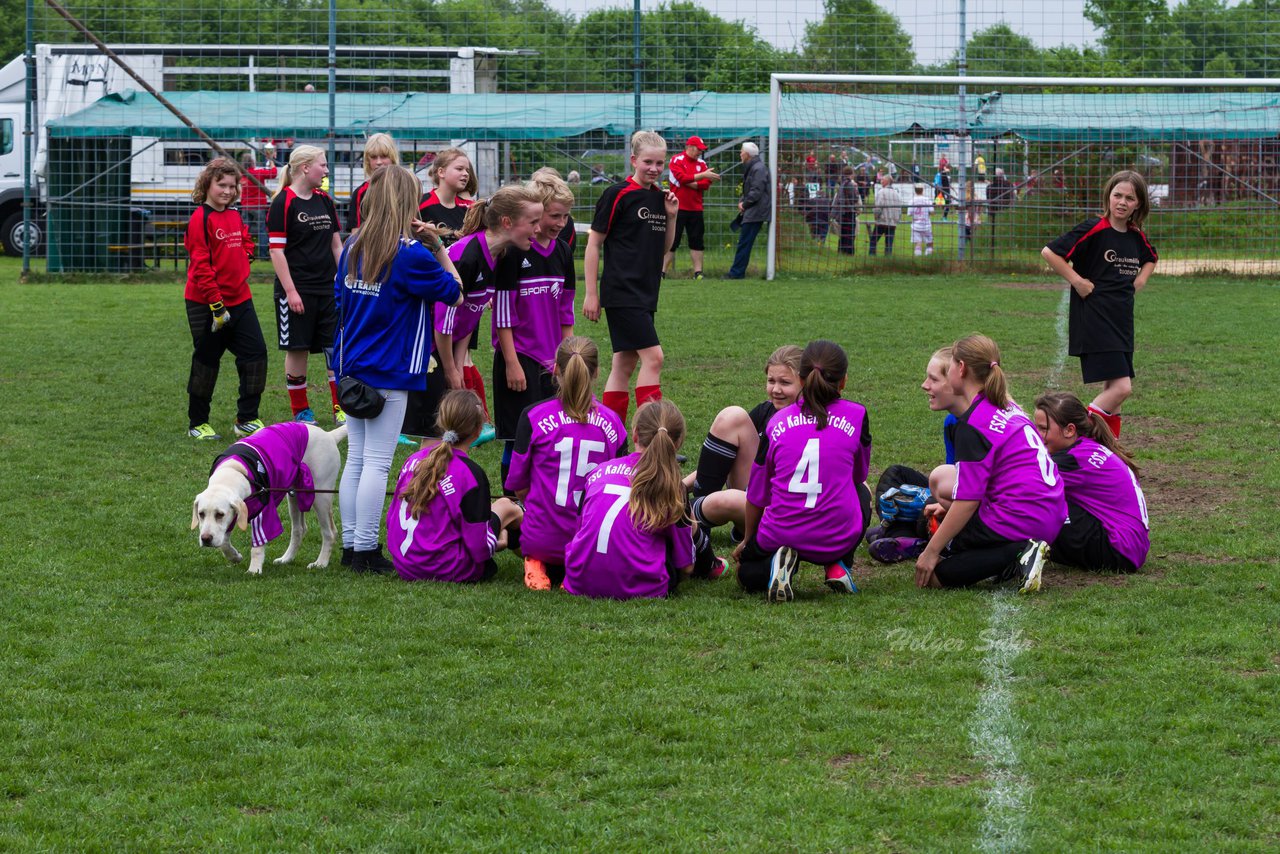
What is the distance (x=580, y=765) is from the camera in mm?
3930

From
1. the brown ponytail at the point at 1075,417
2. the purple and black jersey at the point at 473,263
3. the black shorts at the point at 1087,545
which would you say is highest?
the purple and black jersey at the point at 473,263

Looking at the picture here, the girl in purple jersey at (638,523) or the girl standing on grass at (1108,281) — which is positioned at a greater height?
the girl standing on grass at (1108,281)

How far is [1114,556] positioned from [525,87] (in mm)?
18238

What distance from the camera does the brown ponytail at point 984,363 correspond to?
18.5 ft

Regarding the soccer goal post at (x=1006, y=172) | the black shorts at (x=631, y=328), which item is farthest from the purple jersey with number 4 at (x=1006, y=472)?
the soccer goal post at (x=1006, y=172)

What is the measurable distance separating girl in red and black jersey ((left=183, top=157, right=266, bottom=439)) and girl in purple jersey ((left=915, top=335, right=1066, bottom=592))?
17.1 ft

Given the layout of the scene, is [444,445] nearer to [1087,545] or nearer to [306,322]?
[1087,545]

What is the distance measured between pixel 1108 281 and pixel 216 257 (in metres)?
5.63

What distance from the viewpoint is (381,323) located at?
5.91 m

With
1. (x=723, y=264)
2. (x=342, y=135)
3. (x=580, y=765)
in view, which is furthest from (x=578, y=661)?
(x=342, y=135)

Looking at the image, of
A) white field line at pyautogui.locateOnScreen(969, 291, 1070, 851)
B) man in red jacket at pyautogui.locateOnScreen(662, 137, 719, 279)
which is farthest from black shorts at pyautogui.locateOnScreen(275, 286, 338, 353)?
man in red jacket at pyautogui.locateOnScreen(662, 137, 719, 279)

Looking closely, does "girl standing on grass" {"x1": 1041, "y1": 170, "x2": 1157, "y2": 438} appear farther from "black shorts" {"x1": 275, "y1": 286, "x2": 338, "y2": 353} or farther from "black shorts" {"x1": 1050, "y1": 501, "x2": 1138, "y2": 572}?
"black shorts" {"x1": 275, "y1": 286, "x2": 338, "y2": 353}

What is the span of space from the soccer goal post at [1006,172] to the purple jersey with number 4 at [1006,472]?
47.6 feet

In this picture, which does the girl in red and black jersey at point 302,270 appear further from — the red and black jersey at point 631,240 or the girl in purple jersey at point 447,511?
the girl in purple jersey at point 447,511
